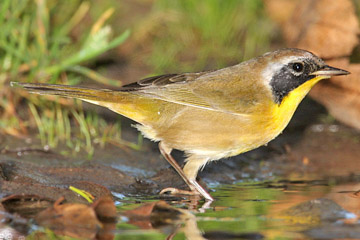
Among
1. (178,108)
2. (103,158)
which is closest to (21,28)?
(103,158)

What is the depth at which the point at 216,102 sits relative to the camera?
527 centimetres

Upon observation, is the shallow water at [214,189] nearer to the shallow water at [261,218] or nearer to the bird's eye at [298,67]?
the shallow water at [261,218]

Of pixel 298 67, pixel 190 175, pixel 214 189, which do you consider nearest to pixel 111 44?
pixel 190 175

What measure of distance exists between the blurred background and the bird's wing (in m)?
1.02

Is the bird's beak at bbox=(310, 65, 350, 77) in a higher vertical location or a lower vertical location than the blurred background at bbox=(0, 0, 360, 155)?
higher

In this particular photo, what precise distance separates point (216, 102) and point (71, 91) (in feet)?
3.90

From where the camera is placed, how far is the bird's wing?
5234mm

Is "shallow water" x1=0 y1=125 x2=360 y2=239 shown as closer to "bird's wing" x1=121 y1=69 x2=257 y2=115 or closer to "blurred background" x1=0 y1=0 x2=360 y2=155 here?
"blurred background" x1=0 y1=0 x2=360 y2=155

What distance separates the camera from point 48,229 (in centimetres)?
377

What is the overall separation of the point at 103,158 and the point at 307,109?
3039 mm

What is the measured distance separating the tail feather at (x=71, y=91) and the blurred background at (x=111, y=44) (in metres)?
0.97

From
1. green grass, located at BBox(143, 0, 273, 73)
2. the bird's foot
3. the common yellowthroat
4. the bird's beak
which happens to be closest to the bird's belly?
the common yellowthroat

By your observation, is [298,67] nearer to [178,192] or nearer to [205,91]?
[205,91]

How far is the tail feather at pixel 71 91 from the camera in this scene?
16.8 ft
